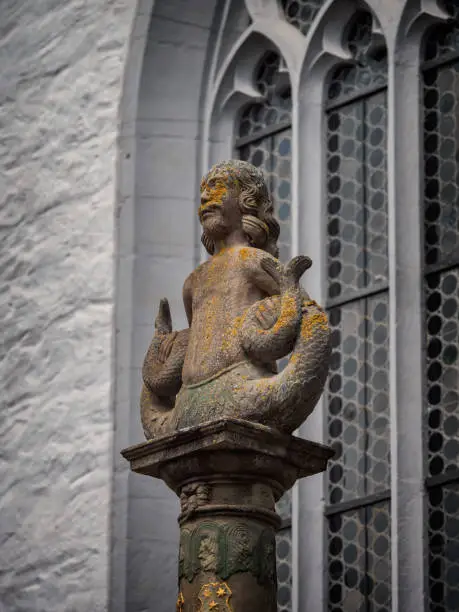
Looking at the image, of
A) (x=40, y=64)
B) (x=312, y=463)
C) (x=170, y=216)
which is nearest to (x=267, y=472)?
(x=312, y=463)

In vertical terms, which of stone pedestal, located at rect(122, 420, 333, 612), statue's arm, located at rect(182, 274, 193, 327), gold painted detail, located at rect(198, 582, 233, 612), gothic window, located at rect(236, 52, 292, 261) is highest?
gothic window, located at rect(236, 52, 292, 261)

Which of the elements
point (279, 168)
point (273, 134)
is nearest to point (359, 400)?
point (279, 168)

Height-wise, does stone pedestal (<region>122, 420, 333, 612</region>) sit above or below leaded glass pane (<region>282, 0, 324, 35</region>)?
below

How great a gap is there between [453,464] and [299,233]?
1912 millimetres

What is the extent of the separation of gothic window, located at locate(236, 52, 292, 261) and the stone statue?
3468 millimetres

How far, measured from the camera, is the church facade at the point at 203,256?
37.8 ft

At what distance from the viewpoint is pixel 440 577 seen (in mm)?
11062

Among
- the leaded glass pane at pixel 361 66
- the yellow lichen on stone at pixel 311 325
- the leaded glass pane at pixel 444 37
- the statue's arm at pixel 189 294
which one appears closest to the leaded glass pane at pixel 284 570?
the leaded glass pane at pixel 361 66

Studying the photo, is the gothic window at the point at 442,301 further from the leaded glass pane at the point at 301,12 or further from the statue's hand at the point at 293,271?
the statue's hand at the point at 293,271

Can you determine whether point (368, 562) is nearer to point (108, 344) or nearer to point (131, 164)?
point (108, 344)

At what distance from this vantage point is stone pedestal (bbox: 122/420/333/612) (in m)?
8.37

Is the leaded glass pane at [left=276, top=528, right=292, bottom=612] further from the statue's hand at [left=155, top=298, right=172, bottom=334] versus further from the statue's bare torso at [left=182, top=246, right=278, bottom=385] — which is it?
the statue's bare torso at [left=182, top=246, right=278, bottom=385]

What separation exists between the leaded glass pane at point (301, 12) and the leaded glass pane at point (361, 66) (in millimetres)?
334

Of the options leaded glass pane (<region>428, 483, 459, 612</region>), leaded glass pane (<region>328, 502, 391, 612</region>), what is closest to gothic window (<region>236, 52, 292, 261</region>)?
leaded glass pane (<region>328, 502, 391, 612</region>)
